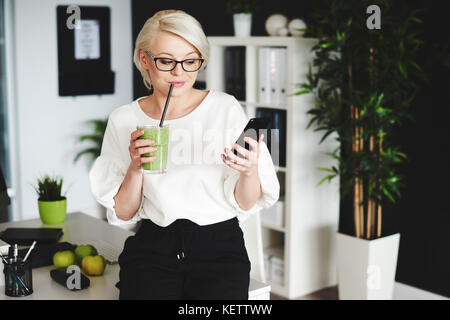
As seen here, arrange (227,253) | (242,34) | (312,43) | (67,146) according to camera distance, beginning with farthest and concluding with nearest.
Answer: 1. (67,146)
2. (242,34)
3. (312,43)
4. (227,253)

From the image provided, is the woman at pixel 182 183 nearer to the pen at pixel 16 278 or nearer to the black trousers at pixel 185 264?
the black trousers at pixel 185 264

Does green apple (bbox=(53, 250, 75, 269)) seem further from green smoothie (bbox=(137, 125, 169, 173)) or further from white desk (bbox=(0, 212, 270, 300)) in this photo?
green smoothie (bbox=(137, 125, 169, 173))

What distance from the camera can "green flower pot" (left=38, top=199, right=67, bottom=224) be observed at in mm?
2574

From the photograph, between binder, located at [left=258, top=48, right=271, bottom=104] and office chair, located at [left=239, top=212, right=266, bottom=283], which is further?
binder, located at [left=258, top=48, right=271, bottom=104]

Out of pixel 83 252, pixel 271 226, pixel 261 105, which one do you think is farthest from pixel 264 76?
pixel 83 252

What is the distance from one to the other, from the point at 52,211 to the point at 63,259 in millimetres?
630

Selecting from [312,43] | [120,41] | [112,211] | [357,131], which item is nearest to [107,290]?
[112,211]

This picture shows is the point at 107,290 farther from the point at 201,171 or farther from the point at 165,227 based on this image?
the point at 201,171

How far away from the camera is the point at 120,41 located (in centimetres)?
536

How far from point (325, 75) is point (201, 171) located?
1.89 m

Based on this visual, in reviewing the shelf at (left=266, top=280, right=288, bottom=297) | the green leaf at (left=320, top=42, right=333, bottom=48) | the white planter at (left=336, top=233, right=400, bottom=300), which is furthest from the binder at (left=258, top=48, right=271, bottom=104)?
the shelf at (left=266, top=280, right=288, bottom=297)

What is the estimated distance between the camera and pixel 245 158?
1678 millimetres

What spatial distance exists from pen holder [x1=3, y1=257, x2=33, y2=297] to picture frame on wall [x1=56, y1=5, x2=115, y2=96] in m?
3.35

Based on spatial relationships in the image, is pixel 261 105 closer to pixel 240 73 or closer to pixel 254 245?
pixel 240 73
